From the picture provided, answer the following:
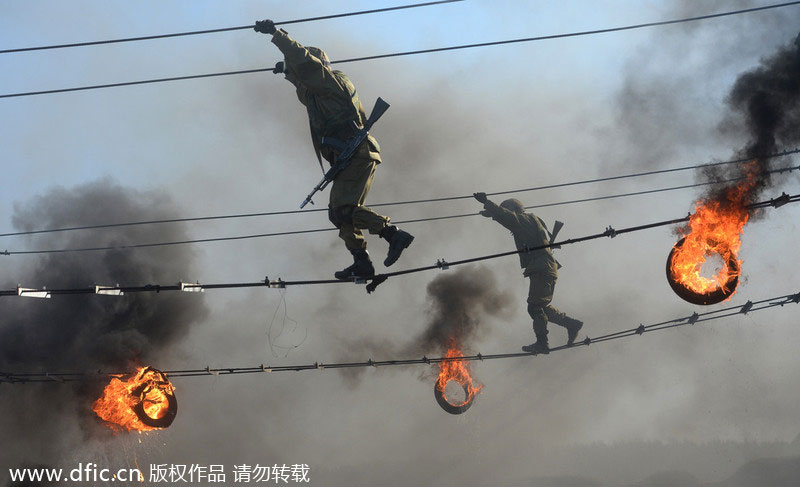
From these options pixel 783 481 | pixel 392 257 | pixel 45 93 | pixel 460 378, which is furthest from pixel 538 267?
pixel 783 481

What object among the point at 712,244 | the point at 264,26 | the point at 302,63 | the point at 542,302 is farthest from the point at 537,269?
the point at 264,26

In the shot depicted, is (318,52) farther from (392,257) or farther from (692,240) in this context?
(692,240)

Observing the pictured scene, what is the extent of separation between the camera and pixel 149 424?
43.4ft

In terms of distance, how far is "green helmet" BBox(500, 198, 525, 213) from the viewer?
15.6 metres

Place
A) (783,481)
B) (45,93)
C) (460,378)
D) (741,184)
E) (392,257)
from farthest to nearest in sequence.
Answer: (783,481) → (460,378) → (45,93) → (741,184) → (392,257)

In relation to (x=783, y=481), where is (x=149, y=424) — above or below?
below

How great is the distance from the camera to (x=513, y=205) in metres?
15.7

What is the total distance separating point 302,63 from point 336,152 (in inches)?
44.2

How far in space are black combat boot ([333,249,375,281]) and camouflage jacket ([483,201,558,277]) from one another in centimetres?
563

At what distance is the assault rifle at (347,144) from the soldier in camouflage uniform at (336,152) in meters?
0.07

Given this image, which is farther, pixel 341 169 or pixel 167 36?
pixel 167 36

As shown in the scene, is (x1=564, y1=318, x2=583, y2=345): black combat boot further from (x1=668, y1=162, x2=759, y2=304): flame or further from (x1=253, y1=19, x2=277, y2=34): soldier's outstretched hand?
(x1=253, y1=19, x2=277, y2=34): soldier's outstretched hand

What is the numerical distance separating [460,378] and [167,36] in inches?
340

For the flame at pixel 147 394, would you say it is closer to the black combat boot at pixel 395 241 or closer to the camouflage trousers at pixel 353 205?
the camouflage trousers at pixel 353 205
